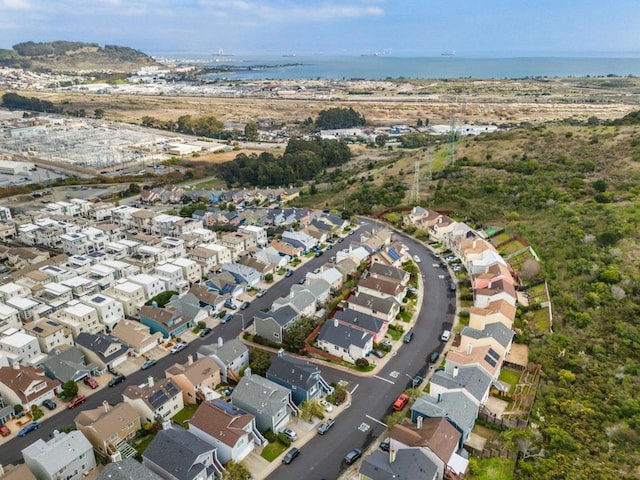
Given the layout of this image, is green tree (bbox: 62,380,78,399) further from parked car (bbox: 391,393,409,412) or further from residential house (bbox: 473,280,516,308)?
residential house (bbox: 473,280,516,308)

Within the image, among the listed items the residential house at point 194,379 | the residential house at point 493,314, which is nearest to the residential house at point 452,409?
the residential house at point 493,314

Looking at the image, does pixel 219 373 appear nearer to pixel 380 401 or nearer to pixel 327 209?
pixel 380 401

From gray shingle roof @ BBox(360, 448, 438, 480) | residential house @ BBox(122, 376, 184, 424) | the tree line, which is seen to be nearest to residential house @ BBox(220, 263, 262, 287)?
residential house @ BBox(122, 376, 184, 424)

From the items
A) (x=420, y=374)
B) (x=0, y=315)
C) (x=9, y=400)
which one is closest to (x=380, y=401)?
(x=420, y=374)

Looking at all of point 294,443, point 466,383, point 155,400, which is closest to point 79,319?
point 155,400

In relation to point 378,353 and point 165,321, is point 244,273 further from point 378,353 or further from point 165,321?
point 378,353

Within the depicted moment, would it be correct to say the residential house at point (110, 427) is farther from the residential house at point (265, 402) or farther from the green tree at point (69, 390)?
the residential house at point (265, 402)

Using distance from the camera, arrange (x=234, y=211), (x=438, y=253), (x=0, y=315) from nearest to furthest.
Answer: (x=0, y=315), (x=438, y=253), (x=234, y=211)
